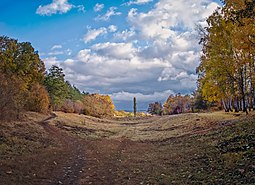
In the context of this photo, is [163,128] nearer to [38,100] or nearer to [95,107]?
[38,100]

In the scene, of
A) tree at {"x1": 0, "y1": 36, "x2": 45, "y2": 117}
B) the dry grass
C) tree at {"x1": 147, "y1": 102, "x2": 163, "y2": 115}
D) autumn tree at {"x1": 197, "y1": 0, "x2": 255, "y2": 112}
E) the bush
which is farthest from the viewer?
tree at {"x1": 147, "y1": 102, "x2": 163, "y2": 115}

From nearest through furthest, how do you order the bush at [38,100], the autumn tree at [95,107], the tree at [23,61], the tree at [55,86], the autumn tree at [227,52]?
1. the autumn tree at [227,52]
2. the tree at [23,61]
3. the bush at [38,100]
4. the tree at [55,86]
5. the autumn tree at [95,107]

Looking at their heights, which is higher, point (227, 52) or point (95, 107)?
point (227, 52)

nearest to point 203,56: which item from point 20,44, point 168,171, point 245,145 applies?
point 245,145

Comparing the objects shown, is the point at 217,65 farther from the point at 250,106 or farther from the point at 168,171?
the point at 168,171

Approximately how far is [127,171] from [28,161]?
5.49 m

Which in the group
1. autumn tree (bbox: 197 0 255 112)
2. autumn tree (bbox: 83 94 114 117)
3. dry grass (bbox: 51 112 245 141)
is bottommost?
dry grass (bbox: 51 112 245 141)

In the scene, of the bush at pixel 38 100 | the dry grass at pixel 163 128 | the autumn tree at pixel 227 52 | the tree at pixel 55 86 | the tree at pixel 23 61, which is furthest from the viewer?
the tree at pixel 55 86

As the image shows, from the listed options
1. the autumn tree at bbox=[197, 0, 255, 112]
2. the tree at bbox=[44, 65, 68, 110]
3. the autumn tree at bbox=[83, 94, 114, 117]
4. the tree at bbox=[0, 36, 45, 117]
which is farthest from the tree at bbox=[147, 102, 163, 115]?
the autumn tree at bbox=[197, 0, 255, 112]

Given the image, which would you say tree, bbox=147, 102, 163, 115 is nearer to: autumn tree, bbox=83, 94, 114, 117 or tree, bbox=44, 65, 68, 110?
autumn tree, bbox=83, 94, 114, 117

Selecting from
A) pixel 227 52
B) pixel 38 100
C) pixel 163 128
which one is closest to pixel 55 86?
pixel 38 100

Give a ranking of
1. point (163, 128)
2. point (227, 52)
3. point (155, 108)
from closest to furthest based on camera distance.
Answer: point (227, 52)
point (163, 128)
point (155, 108)

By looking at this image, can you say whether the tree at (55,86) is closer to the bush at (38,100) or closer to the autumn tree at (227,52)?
the bush at (38,100)

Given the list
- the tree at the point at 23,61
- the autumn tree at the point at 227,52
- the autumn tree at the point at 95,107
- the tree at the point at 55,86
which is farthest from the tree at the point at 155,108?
the autumn tree at the point at 227,52
